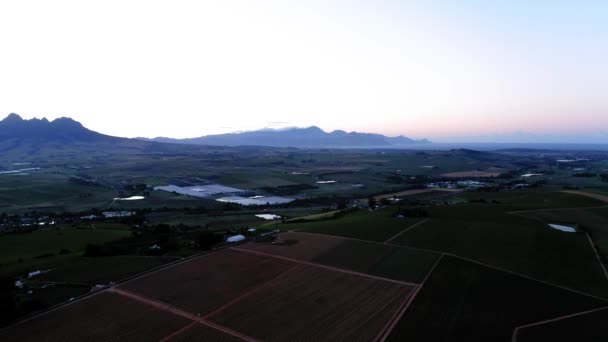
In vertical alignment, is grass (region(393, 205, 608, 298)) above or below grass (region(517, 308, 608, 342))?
below

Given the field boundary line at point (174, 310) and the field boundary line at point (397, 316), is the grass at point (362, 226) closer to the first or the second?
the field boundary line at point (397, 316)

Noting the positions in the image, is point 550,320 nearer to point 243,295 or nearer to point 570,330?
point 570,330

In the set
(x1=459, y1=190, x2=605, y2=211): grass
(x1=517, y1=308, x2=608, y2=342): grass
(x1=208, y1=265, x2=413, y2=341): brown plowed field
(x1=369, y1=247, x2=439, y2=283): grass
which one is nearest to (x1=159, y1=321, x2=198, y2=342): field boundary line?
(x1=208, y1=265, x2=413, y2=341): brown plowed field

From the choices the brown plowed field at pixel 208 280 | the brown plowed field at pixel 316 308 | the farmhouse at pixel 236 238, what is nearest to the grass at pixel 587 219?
the brown plowed field at pixel 316 308

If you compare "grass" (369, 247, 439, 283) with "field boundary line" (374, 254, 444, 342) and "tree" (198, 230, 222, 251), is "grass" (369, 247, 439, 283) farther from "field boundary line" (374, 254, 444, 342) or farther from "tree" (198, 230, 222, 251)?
"tree" (198, 230, 222, 251)

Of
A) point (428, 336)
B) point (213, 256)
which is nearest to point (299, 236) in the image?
point (213, 256)
